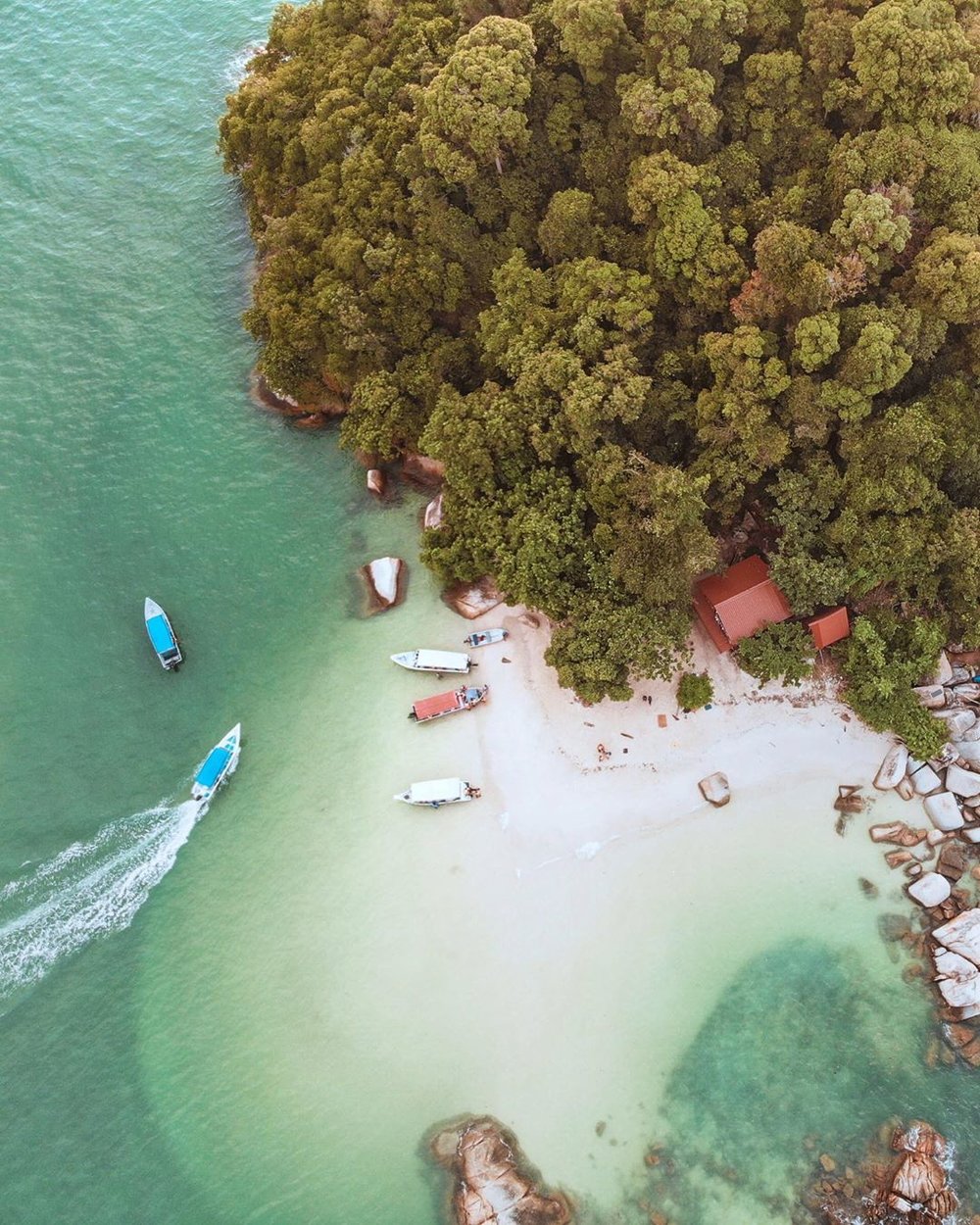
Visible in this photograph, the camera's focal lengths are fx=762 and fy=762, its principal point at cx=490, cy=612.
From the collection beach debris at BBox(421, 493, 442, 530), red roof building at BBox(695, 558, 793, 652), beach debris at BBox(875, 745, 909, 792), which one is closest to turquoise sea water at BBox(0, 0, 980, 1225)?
beach debris at BBox(421, 493, 442, 530)

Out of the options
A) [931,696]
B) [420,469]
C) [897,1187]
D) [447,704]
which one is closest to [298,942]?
[447,704]

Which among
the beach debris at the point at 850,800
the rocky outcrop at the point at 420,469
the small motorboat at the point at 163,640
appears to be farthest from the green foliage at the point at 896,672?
the small motorboat at the point at 163,640

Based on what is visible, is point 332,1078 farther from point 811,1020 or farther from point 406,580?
point 406,580

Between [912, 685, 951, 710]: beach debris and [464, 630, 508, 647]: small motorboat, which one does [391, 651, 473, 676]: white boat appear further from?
[912, 685, 951, 710]: beach debris

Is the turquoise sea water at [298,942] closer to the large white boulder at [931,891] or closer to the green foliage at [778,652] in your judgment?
the large white boulder at [931,891]

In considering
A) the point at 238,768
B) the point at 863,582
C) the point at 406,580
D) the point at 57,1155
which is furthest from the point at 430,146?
the point at 57,1155

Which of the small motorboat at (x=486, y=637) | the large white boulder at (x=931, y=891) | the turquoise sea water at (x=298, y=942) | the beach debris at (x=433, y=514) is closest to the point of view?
the turquoise sea water at (x=298, y=942)
